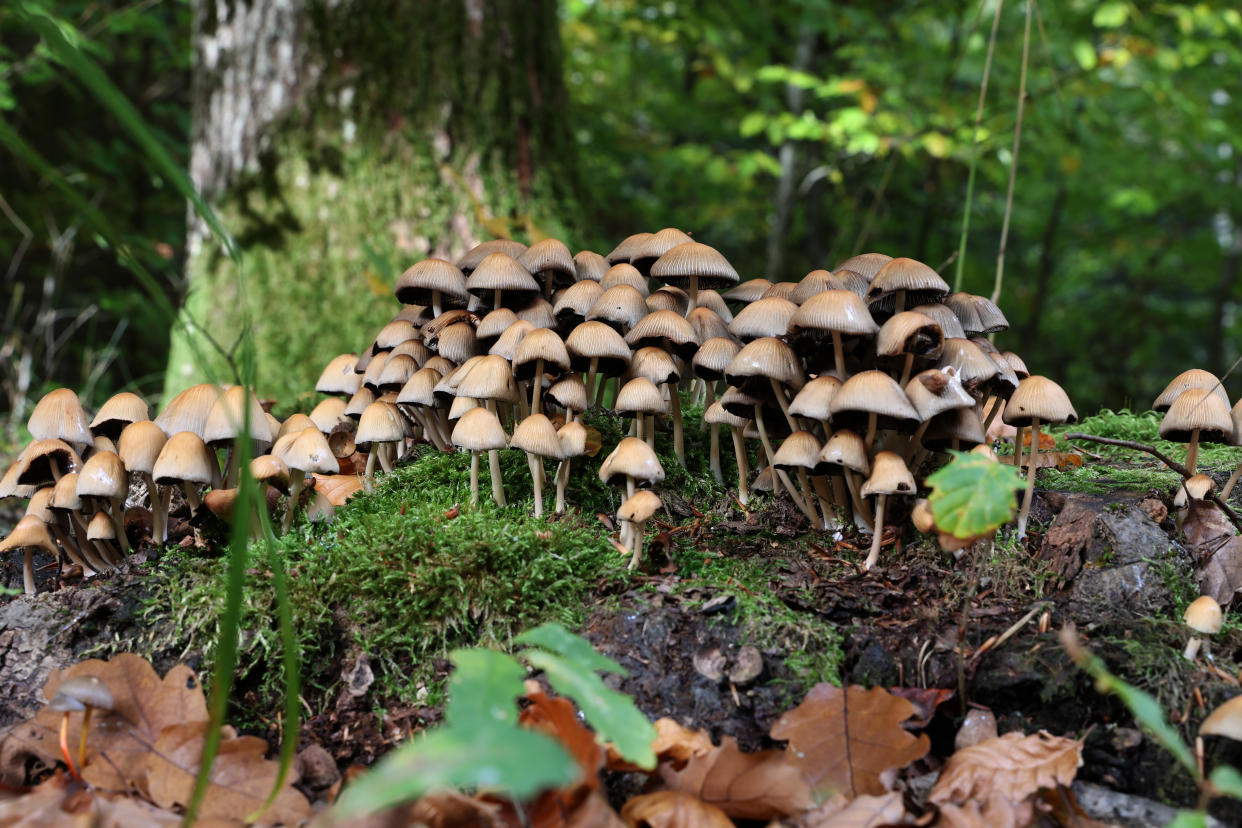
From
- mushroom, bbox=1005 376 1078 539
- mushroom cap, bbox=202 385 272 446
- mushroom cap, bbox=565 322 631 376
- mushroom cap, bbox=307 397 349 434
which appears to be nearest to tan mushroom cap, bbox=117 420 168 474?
mushroom cap, bbox=202 385 272 446

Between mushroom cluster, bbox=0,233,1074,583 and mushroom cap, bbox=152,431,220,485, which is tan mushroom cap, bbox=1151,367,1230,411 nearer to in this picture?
mushroom cluster, bbox=0,233,1074,583

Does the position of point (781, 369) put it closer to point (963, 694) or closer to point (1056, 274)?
point (963, 694)

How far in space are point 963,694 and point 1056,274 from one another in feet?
49.3

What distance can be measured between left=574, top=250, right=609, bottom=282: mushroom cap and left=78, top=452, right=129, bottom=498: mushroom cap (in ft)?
5.14

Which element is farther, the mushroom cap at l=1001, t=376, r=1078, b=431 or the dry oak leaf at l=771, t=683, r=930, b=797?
the mushroom cap at l=1001, t=376, r=1078, b=431

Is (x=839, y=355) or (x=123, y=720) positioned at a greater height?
(x=839, y=355)

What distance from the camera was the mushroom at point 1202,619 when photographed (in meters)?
1.96

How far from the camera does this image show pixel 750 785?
5.40ft

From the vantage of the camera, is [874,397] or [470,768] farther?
[874,397]

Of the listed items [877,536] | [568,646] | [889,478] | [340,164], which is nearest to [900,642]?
[877,536]

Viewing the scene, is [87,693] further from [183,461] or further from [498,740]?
[498,740]

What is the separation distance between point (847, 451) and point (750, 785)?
930 millimetres

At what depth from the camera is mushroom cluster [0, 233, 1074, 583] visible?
2.27m

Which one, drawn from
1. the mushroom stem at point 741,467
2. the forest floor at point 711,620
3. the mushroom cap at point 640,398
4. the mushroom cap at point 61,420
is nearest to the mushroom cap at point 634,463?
the mushroom cap at point 640,398
